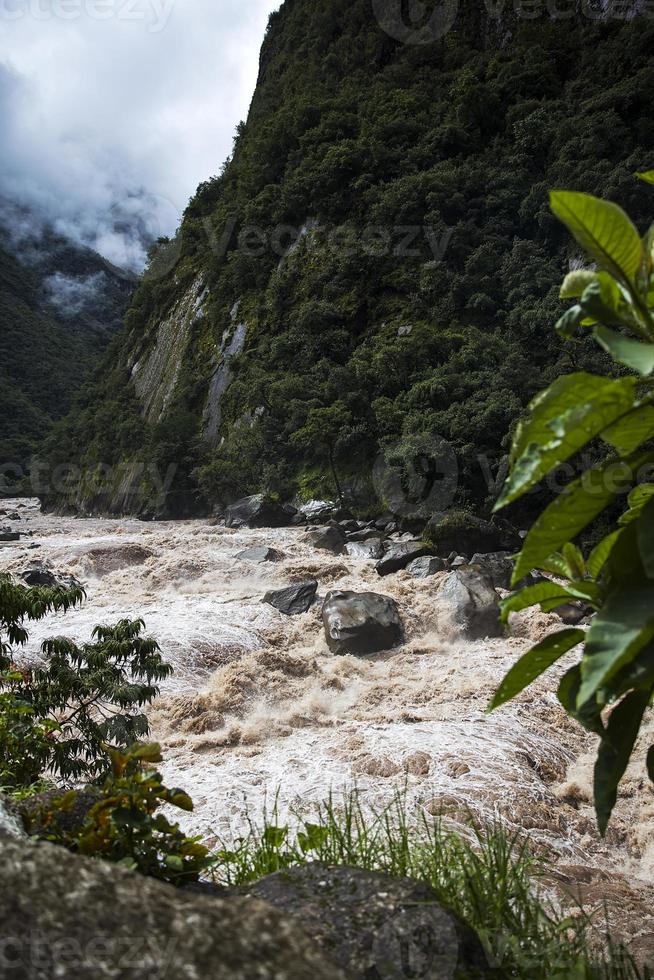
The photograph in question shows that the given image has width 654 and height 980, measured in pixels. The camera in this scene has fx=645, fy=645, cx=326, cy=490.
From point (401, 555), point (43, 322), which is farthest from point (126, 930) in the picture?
point (43, 322)

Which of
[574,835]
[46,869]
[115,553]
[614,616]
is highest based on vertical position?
[614,616]

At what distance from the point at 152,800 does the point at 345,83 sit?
49.1m

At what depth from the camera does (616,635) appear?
37.5 inches

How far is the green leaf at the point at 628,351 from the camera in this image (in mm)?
949

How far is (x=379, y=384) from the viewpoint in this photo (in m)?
23.7

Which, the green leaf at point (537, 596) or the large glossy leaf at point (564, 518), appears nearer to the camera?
the large glossy leaf at point (564, 518)

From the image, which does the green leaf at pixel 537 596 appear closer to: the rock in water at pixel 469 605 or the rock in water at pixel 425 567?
the rock in water at pixel 469 605

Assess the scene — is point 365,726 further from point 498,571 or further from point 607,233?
point 607,233

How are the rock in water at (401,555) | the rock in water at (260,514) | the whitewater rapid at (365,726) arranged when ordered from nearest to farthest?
the whitewater rapid at (365,726) < the rock in water at (401,555) < the rock in water at (260,514)

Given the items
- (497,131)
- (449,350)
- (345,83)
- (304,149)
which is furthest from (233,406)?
(345,83)

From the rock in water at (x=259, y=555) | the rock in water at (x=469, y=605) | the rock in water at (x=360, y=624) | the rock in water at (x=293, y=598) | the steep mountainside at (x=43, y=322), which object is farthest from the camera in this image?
the steep mountainside at (x=43, y=322)

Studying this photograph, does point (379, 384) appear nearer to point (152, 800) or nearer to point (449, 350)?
point (449, 350)

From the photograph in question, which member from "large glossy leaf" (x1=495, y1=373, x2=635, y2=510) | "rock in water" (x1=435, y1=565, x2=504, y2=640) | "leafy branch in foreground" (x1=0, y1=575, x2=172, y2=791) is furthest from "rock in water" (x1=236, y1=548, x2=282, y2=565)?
"large glossy leaf" (x1=495, y1=373, x2=635, y2=510)

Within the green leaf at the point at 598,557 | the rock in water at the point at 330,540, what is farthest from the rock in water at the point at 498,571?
the green leaf at the point at 598,557
